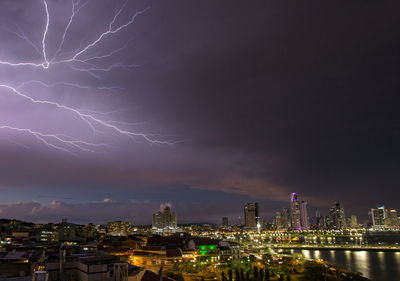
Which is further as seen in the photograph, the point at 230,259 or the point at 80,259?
the point at 230,259

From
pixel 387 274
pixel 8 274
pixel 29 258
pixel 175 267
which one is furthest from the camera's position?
pixel 387 274

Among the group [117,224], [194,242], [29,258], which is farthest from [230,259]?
[117,224]

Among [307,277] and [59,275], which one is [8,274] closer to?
[59,275]

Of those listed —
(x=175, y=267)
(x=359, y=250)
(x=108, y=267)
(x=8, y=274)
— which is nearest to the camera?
(x=108, y=267)

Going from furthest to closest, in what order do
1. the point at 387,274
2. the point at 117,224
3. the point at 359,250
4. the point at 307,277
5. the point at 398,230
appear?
the point at 398,230
the point at 117,224
the point at 359,250
the point at 387,274
the point at 307,277

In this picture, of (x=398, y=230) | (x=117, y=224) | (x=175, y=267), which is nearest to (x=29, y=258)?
(x=175, y=267)

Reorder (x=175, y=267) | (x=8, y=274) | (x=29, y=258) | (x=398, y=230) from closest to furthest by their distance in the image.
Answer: (x=8, y=274)
(x=29, y=258)
(x=175, y=267)
(x=398, y=230)

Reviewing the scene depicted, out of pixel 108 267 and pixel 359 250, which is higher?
pixel 108 267

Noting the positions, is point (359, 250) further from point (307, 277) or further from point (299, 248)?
point (307, 277)

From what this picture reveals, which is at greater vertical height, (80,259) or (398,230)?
(80,259)
